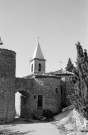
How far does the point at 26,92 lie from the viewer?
27.0m

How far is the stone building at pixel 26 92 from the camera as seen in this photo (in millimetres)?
22656

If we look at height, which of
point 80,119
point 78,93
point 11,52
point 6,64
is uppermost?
point 11,52

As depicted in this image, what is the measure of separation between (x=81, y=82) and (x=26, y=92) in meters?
12.6

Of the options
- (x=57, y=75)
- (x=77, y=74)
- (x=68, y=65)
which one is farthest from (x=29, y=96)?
(x=68, y=65)

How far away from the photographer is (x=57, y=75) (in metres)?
30.7

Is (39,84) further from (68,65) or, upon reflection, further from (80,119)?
(68,65)

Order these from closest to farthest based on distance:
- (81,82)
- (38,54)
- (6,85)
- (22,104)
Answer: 1. (81,82)
2. (6,85)
3. (22,104)
4. (38,54)

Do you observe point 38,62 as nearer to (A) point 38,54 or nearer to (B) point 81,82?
(A) point 38,54

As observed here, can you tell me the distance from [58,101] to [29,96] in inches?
168

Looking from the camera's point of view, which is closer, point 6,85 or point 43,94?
point 6,85

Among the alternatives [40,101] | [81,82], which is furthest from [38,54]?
[81,82]

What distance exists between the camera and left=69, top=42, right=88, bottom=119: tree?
14.9 metres

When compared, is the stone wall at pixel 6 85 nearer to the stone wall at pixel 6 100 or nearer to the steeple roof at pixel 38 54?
the stone wall at pixel 6 100

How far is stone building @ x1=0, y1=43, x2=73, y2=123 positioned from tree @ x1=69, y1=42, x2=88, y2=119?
9.16m
